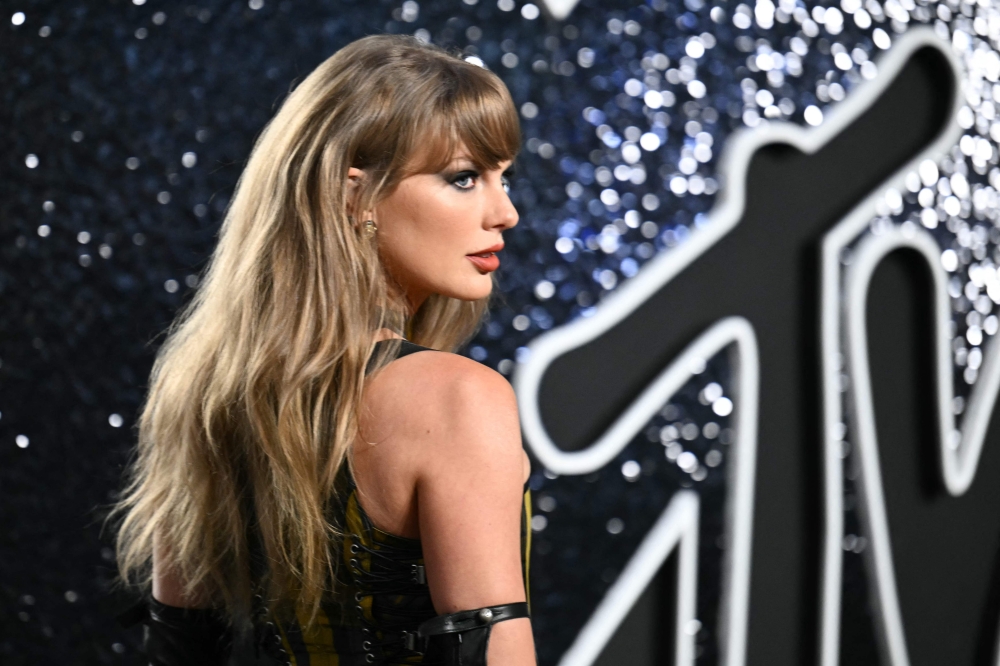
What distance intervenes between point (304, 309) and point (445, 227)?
0.56ft

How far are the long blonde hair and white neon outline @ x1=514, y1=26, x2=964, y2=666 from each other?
591mm

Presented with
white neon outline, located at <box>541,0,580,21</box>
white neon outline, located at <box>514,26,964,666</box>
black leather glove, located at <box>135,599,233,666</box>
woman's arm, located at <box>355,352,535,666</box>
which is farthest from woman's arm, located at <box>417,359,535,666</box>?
white neon outline, located at <box>541,0,580,21</box>

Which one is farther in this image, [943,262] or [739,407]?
[943,262]

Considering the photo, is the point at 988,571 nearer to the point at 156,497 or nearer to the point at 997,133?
the point at 997,133

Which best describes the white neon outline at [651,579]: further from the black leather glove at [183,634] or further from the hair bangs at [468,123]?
the hair bangs at [468,123]

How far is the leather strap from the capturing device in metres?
0.76

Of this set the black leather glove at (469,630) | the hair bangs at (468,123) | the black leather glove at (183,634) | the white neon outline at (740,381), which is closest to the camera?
the black leather glove at (469,630)

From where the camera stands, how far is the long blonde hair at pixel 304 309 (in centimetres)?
86

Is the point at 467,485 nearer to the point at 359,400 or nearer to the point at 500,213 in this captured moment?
the point at 359,400

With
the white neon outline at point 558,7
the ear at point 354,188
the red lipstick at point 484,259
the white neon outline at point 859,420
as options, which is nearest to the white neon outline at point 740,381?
the white neon outline at point 859,420

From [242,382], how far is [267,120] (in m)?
0.76

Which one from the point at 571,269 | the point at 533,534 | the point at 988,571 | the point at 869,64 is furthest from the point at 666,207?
the point at 988,571

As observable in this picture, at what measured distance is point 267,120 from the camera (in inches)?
60.2

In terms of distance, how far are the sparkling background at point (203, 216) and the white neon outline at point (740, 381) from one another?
3 cm
